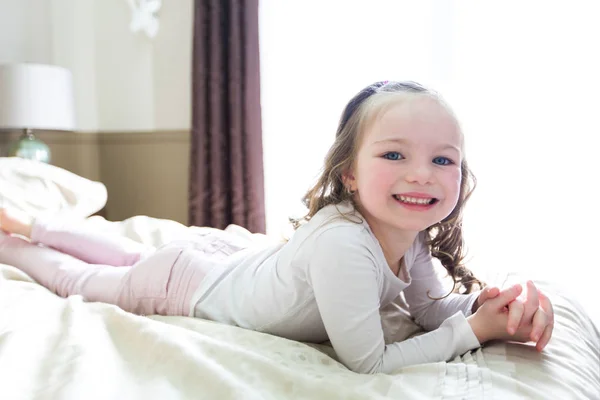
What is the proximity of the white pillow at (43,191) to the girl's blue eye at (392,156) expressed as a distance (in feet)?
4.23

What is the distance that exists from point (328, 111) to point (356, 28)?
17.4 inches

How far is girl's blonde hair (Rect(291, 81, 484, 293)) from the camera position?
3.43 feet

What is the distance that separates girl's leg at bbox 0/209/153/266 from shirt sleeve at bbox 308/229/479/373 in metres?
0.78

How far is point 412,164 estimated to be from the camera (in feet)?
3.19

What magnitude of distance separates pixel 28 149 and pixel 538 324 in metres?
2.65

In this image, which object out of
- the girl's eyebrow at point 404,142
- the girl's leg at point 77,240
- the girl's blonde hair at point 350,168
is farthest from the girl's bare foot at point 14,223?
the girl's eyebrow at point 404,142

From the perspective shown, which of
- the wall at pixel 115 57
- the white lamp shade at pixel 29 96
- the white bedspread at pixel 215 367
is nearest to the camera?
the white bedspread at pixel 215 367

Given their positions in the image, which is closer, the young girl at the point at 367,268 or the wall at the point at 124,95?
the young girl at the point at 367,268

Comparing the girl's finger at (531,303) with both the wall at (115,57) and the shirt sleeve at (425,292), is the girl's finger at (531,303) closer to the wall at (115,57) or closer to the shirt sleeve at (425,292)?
the shirt sleeve at (425,292)

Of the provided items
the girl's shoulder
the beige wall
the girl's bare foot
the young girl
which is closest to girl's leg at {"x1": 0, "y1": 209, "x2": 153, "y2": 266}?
the girl's bare foot

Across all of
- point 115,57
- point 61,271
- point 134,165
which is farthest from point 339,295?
point 115,57

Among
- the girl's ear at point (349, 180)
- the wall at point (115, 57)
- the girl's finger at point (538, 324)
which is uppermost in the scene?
the wall at point (115, 57)

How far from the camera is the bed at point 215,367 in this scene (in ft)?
2.36

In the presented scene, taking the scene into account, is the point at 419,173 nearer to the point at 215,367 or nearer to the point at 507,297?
the point at 507,297
